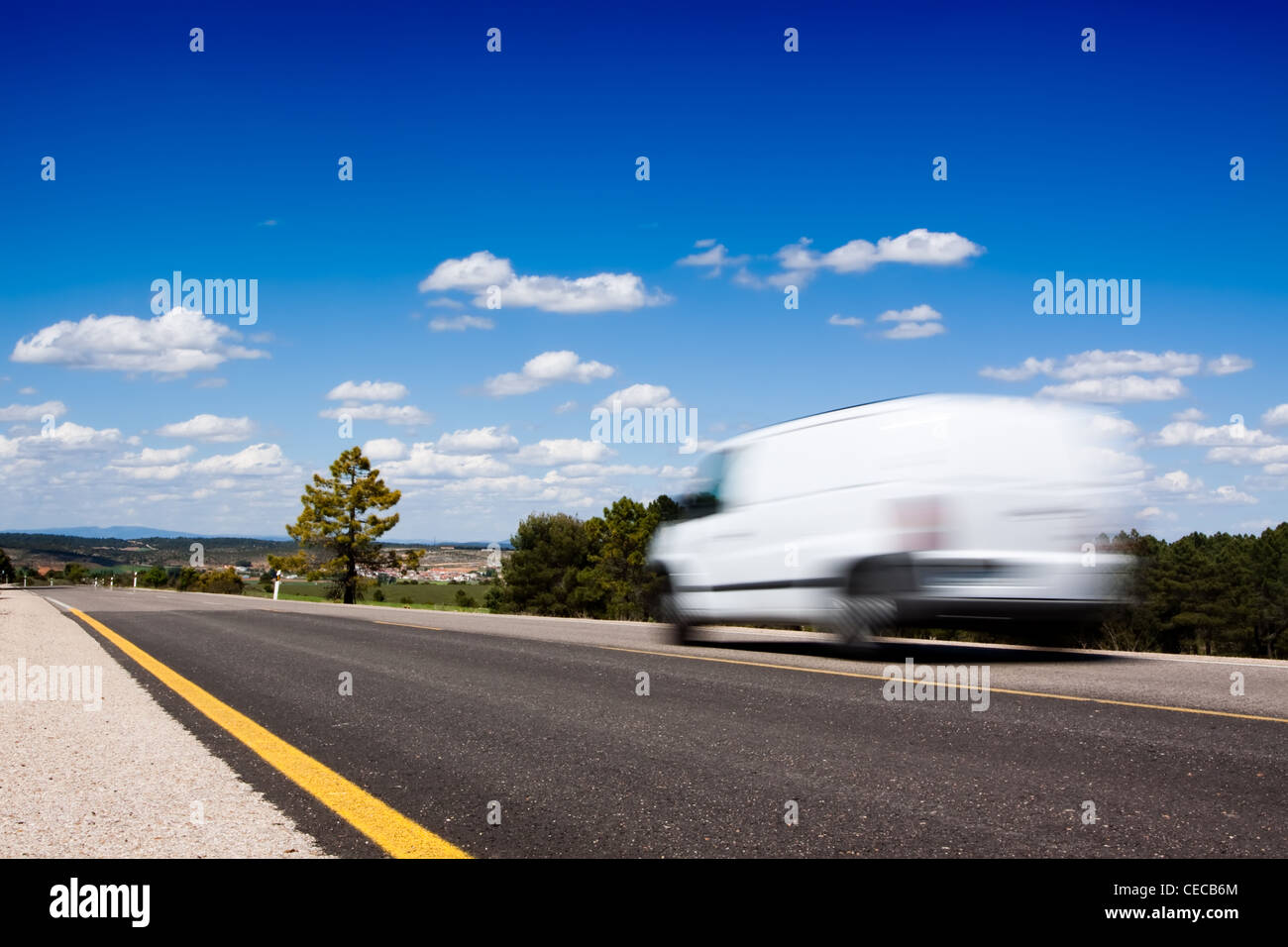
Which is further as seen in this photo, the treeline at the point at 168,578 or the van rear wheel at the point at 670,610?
the treeline at the point at 168,578

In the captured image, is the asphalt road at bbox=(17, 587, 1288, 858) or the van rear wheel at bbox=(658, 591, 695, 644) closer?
the asphalt road at bbox=(17, 587, 1288, 858)

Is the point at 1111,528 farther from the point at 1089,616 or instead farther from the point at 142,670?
the point at 142,670

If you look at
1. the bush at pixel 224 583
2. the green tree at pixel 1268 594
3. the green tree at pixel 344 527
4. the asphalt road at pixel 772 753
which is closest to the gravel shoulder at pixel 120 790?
the asphalt road at pixel 772 753

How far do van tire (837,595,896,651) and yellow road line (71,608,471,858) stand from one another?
508 cm

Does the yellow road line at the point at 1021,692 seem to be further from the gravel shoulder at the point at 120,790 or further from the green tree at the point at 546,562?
the green tree at the point at 546,562

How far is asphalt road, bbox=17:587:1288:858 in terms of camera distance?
3.56 meters

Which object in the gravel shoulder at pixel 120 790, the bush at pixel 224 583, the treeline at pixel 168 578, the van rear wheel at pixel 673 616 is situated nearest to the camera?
the gravel shoulder at pixel 120 790

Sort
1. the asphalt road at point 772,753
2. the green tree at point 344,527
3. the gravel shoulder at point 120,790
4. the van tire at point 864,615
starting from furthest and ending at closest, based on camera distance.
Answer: the green tree at point 344,527 < the van tire at point 864,615 < the asphalt road at point 772,753 < the gravel shoulder at point 120,790

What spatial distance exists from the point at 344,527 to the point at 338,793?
5381 centimetres

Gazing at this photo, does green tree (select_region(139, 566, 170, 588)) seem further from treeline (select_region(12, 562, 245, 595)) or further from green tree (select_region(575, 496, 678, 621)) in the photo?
green tree (select_region(575, 496, 678, 621))

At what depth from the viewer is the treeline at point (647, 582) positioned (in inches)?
2510

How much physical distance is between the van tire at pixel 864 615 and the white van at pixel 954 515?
12 millimetres

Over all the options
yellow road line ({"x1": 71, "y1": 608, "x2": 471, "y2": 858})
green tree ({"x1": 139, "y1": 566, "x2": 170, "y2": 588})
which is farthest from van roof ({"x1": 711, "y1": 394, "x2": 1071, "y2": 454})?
green tree ({"x1": 139, "y1": 566, "x2": 170, "y2": 588})
